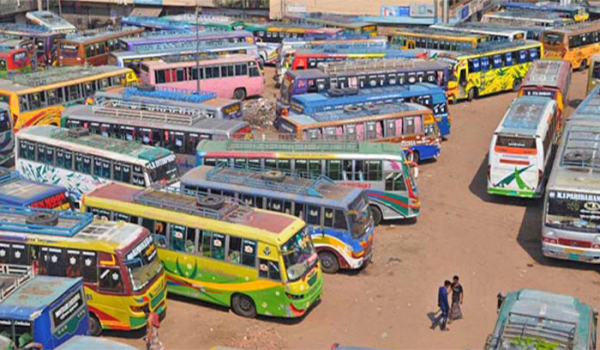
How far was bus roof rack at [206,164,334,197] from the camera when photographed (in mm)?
21391

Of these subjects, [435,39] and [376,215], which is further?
[435,39]

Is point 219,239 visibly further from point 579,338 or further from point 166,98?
point 166,98

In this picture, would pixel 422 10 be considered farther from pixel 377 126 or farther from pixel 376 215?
pixel 376 215

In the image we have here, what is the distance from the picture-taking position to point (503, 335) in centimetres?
1407

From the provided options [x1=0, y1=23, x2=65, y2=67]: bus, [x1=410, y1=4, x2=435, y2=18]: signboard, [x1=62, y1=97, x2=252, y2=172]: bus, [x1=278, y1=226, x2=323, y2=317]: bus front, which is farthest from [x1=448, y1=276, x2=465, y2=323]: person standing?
[x1=410, y1=4, x2=435, y2=18]: signboard

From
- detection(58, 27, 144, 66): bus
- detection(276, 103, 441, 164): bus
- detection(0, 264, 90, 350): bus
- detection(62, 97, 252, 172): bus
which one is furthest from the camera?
detection(58, 27, 144, 66): bus

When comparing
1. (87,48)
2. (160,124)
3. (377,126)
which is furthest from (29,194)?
(87,48)

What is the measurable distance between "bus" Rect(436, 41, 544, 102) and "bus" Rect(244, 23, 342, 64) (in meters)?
11.1

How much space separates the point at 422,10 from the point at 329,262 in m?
37.8

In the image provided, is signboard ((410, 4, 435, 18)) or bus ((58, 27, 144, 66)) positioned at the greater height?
signboard ((410, 4, 435, 18))

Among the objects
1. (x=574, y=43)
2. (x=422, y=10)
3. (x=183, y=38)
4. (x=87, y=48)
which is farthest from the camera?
(x=422, y=10)

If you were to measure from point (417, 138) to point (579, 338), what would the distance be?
16.6 meters

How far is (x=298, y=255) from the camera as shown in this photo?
18.8 metres

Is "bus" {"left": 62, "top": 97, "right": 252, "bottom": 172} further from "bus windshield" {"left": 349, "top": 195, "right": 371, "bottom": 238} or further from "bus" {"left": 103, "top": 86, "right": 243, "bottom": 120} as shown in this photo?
"bus windshield" {"left": 349, "top": 195, "right": 371, "bottom": 238}
